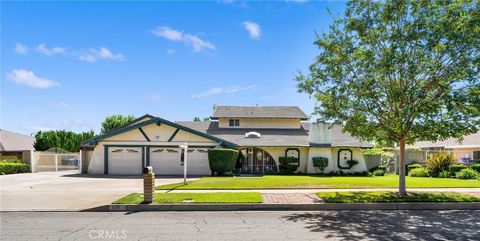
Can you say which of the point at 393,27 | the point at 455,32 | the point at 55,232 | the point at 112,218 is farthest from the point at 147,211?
the point at 455,32

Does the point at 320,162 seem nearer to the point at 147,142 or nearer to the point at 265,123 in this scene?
the point at 265,123

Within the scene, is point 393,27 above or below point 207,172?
above

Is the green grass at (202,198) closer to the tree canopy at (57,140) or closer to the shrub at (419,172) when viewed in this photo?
the shrub at (419,172)

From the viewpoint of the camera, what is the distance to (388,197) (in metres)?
13.8

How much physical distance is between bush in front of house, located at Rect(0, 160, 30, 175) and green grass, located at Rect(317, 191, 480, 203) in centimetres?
2396

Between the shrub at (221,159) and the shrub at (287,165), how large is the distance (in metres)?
4.37

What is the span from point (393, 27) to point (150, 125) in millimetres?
19241

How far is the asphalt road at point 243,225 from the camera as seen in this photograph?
28.1ft

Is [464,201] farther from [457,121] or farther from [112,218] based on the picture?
[112,218]

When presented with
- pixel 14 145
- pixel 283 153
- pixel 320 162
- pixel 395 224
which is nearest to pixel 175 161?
pixel 283 153

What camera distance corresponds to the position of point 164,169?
1104 inches

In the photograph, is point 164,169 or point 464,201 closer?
point 464,201

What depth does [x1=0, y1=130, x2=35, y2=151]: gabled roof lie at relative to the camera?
38375 millimetres

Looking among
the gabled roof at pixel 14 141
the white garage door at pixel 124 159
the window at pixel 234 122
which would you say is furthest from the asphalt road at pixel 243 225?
the gabled roof at pixel 14 141
